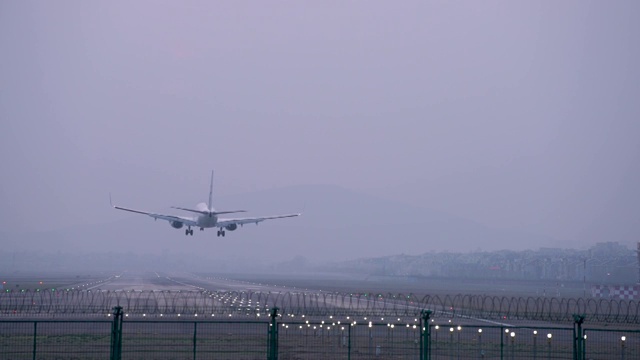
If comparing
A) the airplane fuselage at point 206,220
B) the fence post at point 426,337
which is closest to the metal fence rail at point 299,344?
the fence post at point 426,337

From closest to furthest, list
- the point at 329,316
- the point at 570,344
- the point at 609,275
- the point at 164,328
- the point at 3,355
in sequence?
the point at 3,355
the point at 570,344
the point at 164,328
the point at 329,316
the point at 609,275

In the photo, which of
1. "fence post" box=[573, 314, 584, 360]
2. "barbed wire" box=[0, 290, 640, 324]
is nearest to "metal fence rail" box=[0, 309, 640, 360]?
"fence post" box=[573, 314, 584, 360]

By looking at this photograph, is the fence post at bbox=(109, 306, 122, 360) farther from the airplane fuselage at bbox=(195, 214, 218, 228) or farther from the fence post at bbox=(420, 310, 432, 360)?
the airplane fuselage at bbox=(195, 214, 218, 228)

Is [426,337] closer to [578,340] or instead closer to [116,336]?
[578,340]

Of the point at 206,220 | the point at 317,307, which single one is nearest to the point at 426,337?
the point at 317,307

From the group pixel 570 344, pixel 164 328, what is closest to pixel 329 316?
pixel 164 328

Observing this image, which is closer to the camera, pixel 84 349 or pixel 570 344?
pixel 84 349

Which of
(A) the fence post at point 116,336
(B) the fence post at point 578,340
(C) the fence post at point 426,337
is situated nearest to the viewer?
(A) the fence post at point 116,336

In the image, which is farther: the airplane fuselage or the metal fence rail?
the airplane fuselage

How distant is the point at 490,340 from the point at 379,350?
8701 mm

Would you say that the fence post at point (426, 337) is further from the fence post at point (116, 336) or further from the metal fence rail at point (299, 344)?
the fence post at point (116, 336)

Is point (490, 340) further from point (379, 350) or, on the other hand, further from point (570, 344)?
point (379, 350)

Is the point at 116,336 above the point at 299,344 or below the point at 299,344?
above

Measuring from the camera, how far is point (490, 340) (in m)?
36.1
